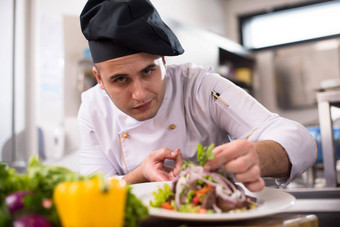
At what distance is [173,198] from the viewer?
0.87 metres

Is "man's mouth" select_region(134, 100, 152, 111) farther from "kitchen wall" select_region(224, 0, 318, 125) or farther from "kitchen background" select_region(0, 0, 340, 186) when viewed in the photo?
"kitchen wall" select_region(224, 0, 318, 125)

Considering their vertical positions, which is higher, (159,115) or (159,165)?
(159,115)

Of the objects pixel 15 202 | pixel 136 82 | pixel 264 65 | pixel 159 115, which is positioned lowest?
pixel 15 202

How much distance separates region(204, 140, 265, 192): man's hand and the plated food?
1.0 inches

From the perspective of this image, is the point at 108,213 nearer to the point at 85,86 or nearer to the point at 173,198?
the point at 173,198

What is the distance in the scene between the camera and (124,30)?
124 centimetres

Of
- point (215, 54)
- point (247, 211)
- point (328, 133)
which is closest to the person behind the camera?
point (247, 211)

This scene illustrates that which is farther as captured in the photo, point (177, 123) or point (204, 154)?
point (177, 123)

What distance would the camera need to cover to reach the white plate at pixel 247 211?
71cm

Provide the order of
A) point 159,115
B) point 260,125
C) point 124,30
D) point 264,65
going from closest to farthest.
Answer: point 124,30, point 260,125, point 159,115, point 264,65

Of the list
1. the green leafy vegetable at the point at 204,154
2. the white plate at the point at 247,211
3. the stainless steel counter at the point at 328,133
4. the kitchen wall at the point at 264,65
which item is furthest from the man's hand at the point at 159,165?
the kitchen wall at the point at 264,65

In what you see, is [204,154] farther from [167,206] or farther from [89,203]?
[89,203]

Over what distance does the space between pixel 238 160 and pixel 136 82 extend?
59 centimetres

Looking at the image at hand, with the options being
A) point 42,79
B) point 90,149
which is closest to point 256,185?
point 90,149
